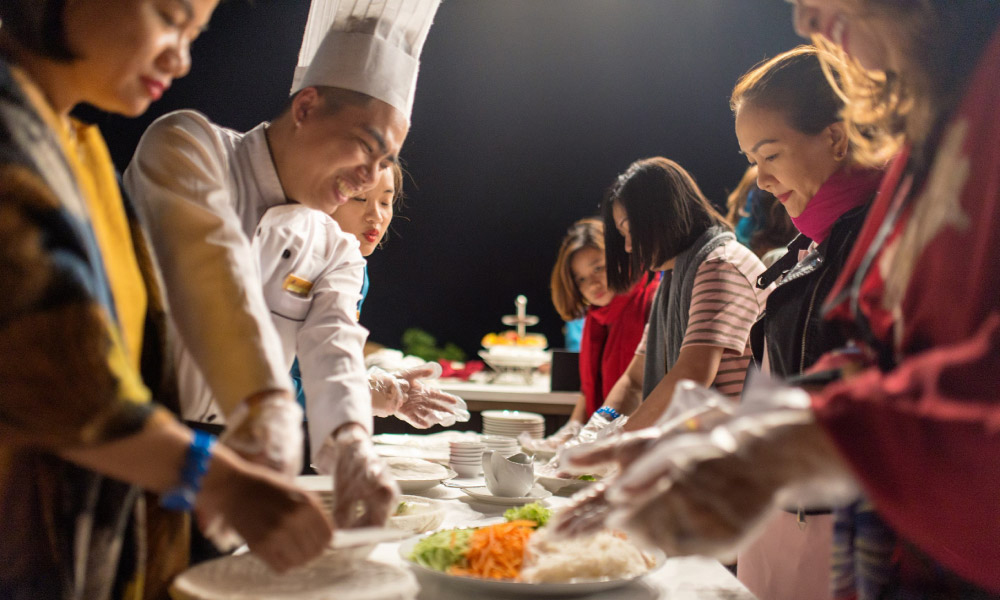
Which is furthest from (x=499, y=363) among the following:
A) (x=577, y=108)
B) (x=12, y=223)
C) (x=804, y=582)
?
(x=12, y=223)

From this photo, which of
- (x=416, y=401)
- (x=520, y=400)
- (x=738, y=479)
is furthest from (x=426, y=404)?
(x=520, y=400)

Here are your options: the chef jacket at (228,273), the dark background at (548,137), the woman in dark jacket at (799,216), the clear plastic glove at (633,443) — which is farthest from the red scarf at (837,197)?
the dark background at (548,137)

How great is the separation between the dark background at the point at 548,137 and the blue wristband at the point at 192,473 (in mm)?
4391

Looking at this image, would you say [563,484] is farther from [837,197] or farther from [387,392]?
[837,197]

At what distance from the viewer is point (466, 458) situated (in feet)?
6.37

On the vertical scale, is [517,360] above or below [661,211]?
below

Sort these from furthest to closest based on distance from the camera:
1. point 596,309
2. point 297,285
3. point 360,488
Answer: point 596,309
point 297,285
point 360,488

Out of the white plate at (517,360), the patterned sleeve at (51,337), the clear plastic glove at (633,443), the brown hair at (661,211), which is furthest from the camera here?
the white plate at (517,360)

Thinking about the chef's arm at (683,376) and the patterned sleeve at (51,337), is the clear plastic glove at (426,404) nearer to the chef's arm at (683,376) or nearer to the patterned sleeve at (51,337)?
the chef's arm at (683,376)

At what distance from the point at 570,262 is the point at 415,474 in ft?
6.79

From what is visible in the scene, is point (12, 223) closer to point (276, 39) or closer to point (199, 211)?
point (199, 211)

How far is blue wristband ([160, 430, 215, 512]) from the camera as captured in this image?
1.96 ft

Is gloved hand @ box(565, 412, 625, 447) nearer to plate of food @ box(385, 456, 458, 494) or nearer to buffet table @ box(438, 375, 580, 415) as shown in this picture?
plate of food @ box(385, 456, 458, 494)

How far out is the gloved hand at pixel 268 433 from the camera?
0.72 m
